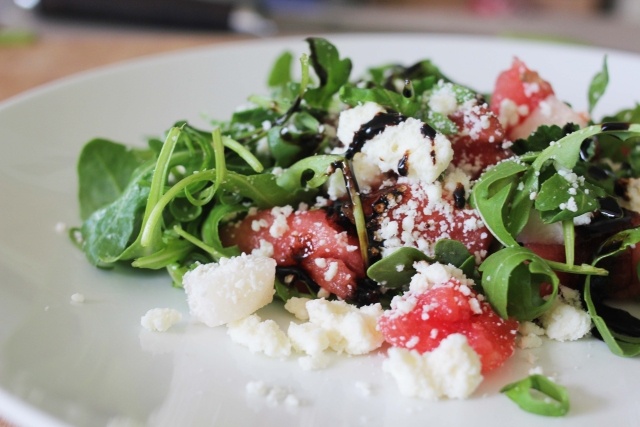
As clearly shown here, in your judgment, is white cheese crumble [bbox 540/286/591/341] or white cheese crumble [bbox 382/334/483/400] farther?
Answer: white cheese crumble [bbox 540/286/591/341]

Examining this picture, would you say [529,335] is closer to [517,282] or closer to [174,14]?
[517,282]

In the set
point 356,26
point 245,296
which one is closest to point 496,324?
point 245,296

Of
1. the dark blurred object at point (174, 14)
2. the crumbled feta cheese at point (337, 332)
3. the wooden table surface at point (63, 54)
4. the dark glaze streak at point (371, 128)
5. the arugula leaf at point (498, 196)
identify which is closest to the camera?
the crumbled feta cheese at point (337, 332)

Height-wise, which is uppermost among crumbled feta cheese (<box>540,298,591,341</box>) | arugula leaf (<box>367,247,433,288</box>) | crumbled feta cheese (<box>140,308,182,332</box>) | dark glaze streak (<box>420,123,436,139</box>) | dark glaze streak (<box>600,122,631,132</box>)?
dark glaze streak (<box>600,122,631,132</box>)

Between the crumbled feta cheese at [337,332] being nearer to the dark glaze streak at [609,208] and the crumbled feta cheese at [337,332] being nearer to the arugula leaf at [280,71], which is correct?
the dark glaze streak at [609,208]

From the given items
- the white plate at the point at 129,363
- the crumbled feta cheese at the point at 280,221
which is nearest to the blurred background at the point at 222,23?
the white plate at the point at 129,363

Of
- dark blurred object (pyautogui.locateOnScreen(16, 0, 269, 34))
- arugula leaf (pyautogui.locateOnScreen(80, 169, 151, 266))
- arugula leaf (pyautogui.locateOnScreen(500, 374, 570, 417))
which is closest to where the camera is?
arugula leaf (pyautogui.locateOnScreen(500, 374, 570, 417))

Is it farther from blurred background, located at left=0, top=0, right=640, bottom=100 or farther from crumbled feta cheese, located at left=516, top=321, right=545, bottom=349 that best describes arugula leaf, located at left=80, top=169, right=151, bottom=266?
blurred background, located at left=0, top=0, right=640, bottom=100

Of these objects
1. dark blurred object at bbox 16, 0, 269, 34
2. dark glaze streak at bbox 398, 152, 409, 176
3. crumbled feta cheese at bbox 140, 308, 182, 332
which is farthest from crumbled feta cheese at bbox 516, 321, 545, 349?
dark blurred object at bbox 16, 0, 269, 34
